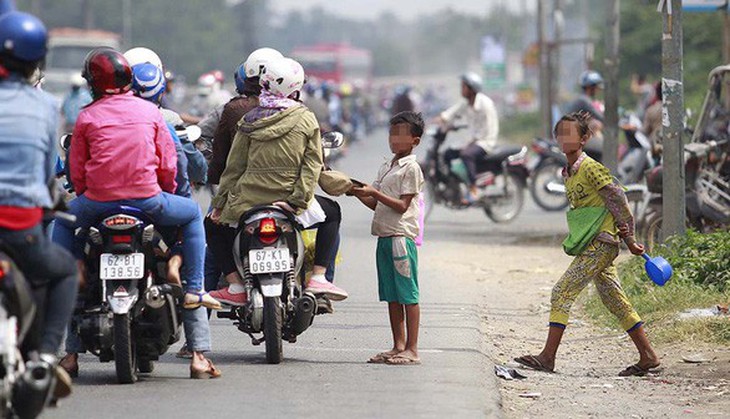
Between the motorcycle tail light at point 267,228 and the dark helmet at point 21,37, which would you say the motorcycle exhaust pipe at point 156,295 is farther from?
the dark helmet at point 21,37

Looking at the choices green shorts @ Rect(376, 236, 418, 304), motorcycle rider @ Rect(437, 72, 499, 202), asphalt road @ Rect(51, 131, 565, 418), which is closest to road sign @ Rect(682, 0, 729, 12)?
asphalt road @ Rect(51, 131, 565, 418)

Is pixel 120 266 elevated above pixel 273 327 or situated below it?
above

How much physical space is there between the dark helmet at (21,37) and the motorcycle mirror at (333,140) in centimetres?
305

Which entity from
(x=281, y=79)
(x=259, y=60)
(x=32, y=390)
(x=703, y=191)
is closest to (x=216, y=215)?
(x=281, y=79)

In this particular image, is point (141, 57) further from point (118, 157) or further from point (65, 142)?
point (118, 157)

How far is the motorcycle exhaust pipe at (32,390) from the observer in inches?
242

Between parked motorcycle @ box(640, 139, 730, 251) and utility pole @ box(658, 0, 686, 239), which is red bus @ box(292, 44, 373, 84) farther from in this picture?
utility pole @ box(658, 0, 686, 239)

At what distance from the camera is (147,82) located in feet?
28.9

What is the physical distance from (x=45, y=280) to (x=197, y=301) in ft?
6.34

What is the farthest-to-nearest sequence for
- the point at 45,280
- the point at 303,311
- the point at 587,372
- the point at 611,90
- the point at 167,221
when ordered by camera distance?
the point at 611,90
the point at 587,372
the point at 303,311
the point at 167,221
the point at 45,280

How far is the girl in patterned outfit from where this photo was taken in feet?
30.6

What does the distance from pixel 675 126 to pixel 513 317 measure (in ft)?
6.41

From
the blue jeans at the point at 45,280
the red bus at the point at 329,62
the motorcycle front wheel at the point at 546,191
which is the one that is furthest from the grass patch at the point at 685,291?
the red bus at the point at 329,62

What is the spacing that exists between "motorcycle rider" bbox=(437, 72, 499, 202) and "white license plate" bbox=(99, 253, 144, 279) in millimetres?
11235
